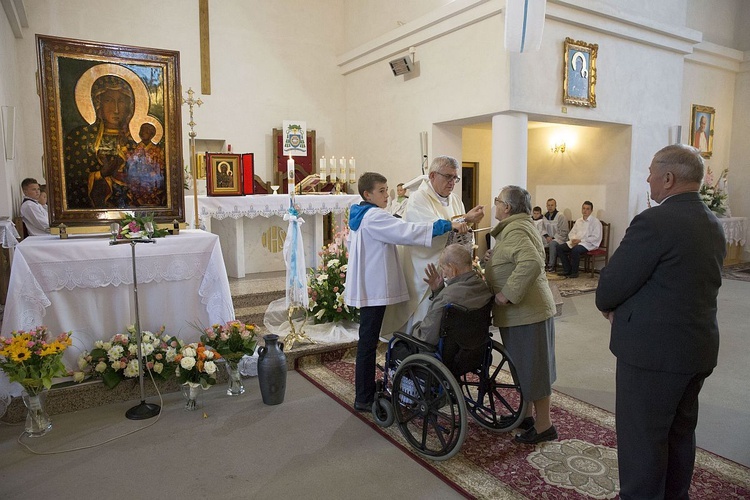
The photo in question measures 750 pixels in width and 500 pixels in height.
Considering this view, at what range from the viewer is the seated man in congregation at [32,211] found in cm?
678

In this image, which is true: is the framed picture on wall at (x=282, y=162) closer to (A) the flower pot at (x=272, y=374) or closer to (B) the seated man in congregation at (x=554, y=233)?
(B) the seated man in congregation at (x=554, y=233)

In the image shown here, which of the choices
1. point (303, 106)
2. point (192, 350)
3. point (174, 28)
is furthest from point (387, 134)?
point (192, 350)

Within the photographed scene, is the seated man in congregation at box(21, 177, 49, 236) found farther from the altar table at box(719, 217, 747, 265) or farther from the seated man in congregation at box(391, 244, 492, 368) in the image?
the altar table at box(719, 217, 747, 265)

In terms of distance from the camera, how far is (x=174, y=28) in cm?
904

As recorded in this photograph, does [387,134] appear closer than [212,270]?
No

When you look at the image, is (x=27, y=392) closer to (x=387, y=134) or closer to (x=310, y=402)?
(x=310, y=402)

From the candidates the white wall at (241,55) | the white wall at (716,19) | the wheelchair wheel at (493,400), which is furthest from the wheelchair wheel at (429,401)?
the white wall at (716,19)

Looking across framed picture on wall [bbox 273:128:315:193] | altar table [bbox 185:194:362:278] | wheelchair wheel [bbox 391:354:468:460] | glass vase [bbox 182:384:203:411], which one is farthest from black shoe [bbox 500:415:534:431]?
framed picture on wall [bbox 273:128:315:193]

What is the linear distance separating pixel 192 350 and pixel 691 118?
35.9 ft

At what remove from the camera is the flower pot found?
3838 mm

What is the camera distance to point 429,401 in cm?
301

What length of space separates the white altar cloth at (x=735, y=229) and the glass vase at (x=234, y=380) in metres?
10.6

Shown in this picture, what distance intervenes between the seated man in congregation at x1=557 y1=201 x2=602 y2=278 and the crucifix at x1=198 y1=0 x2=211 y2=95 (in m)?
7.06

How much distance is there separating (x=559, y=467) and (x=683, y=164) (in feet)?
5.91
